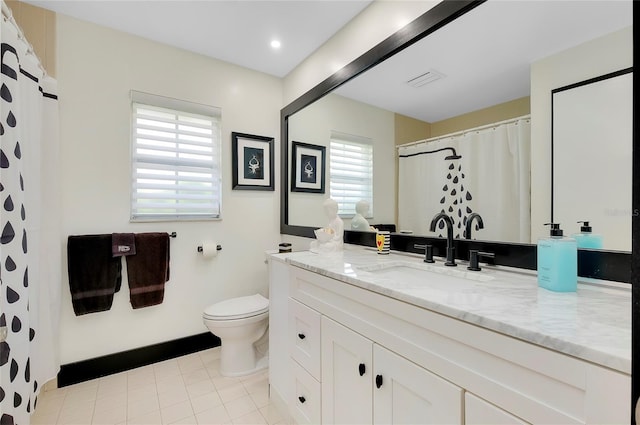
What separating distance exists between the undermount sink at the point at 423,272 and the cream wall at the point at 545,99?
0.93 ft

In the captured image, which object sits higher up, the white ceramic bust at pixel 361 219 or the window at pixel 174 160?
the window at pixel 174 160

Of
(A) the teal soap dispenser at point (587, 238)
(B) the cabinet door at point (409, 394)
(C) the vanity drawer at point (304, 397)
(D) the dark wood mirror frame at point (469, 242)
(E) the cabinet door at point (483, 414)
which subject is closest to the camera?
(D) the dark wood mirror frame at point (469, 242)

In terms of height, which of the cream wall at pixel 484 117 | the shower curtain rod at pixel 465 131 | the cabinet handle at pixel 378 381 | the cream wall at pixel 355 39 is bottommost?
the cabinet handle at pixel 378 381

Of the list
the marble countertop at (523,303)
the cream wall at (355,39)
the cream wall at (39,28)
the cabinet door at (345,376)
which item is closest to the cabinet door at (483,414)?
the marble countertop at (523,303)

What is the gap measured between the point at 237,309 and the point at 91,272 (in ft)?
3.30

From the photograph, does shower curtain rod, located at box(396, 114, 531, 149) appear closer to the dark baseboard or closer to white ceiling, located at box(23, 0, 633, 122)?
white ceiling, located at box(23, 0, 633, 122)

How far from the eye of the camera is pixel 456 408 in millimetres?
748

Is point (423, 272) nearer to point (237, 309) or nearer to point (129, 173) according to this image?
point (237, 309)

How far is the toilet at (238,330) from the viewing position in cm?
189

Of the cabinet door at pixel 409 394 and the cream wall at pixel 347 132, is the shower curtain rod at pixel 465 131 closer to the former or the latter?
the cream wall at pixel 347 132

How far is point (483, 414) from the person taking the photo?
2.27 feet

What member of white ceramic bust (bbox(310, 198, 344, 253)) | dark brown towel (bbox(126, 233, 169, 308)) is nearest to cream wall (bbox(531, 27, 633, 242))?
white ceramic bust (bbox(310, 198, 344, 253))

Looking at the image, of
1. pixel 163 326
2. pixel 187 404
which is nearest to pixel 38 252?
pixel 163 326

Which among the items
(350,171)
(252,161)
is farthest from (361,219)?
(252,161)
